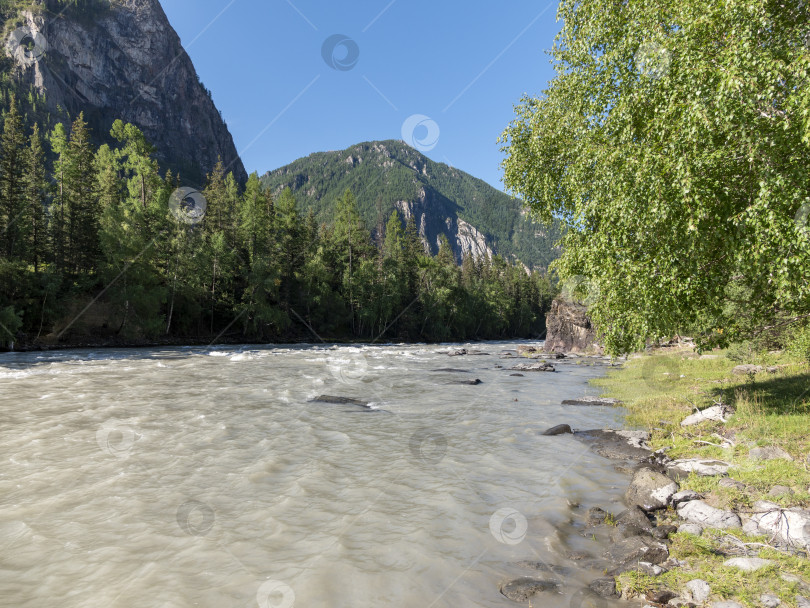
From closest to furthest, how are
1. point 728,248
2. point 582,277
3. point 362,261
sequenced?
point 728,248 → point 582,277 → point 362,261

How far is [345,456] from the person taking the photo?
1094 centimetres

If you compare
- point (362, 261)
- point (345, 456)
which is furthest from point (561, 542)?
point (362, 261)

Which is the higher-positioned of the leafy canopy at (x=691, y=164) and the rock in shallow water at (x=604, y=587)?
the leafy canopy at (x=691, y=164)

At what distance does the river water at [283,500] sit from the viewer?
5520 millimetres

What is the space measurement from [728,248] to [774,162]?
2.09 m

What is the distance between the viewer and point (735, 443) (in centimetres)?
1012

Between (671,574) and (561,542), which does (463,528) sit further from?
(671,574)

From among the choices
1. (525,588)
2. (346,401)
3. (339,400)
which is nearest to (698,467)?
(525,588)

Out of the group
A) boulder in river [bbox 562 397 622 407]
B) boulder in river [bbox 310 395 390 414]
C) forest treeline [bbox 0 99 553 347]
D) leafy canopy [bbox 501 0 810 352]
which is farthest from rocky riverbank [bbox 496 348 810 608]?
forest treeline [bbox 0 99 553 347]

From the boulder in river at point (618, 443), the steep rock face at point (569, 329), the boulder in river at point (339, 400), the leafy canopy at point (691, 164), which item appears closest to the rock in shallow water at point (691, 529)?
the boulder in river at point (618, 443)

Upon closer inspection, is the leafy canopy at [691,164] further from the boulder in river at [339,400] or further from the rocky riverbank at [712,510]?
the boulder in river at [339,400]

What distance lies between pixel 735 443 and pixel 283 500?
10469 millimetres

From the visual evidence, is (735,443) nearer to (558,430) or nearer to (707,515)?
(707,515)

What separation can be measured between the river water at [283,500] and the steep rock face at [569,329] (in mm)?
42110
